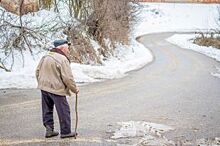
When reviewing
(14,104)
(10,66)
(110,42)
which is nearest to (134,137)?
(14,104)

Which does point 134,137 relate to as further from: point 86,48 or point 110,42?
point 110,42

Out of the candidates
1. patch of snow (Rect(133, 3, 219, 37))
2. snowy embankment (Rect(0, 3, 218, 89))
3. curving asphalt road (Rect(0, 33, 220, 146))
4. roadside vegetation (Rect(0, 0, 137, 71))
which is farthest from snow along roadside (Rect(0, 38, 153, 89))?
patch of snow (Rect(133, 3, 219, 37))

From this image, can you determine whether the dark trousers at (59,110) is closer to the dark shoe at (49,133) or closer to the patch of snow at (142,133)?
the dark shoe at (49,133)

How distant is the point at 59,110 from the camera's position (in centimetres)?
769

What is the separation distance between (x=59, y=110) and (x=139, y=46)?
29506 mm

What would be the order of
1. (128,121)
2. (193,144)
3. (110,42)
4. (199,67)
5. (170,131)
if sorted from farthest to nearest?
(110,42)
(199,67)
(128,121)
(170,131)
(193,144)

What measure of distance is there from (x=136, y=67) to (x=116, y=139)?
1460 cm

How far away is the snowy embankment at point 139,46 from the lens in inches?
591

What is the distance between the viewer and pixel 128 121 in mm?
9383

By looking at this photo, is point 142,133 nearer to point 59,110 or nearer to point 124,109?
point 59,110

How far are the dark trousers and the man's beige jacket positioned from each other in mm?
116

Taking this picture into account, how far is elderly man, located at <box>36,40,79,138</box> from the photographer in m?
7.59

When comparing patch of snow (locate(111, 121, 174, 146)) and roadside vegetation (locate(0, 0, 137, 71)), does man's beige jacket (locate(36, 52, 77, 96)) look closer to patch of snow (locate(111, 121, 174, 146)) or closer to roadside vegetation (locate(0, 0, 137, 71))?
patch of snow (locate(111, 121, 174, 146))

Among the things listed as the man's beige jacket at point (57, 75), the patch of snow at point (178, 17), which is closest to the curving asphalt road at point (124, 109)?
the man's beige jacket at point (57, 75)
